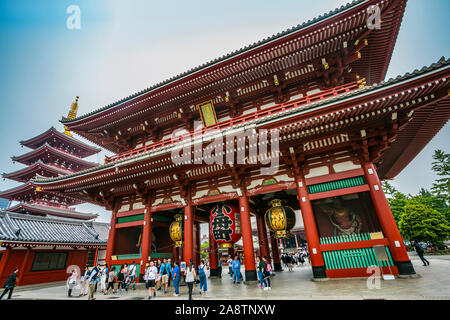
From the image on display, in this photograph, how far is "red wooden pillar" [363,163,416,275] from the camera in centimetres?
784

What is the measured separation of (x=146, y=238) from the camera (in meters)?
12.3

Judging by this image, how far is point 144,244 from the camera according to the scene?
12234mm

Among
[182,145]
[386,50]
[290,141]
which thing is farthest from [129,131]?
[386,50]

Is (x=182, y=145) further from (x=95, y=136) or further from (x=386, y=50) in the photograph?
(x=386, y=50)

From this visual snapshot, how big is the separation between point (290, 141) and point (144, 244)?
33.1 feet

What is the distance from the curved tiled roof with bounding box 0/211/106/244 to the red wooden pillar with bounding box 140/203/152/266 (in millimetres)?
10173

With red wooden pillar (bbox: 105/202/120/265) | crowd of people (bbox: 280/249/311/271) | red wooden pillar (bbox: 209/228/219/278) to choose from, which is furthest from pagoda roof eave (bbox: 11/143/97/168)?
crowd of people (bbox: 280/249/311/271)

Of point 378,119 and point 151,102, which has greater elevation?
point 151,102

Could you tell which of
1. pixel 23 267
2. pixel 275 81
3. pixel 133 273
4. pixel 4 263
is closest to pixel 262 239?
pixel 133 273

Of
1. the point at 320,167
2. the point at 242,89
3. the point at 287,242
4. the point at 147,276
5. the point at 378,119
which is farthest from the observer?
the point at 287,242

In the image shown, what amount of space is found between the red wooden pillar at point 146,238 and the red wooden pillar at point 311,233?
29.2 feet

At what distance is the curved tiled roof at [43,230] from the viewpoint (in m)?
15.8

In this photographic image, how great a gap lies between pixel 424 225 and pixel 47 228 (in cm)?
3771

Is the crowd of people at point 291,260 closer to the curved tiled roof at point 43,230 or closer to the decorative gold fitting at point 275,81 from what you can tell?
the decorative gold fitting at point 275,81
